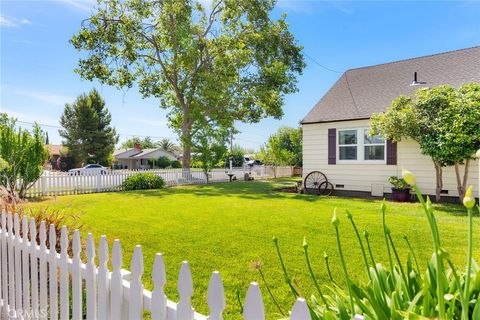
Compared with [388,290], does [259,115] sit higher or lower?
higher

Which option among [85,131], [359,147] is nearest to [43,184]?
[359,147]

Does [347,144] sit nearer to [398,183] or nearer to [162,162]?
[398,183]

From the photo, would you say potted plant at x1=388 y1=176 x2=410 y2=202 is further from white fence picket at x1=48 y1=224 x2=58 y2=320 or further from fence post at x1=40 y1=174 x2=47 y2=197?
fence post at x1=40 y1=174 x2=47 y2=197

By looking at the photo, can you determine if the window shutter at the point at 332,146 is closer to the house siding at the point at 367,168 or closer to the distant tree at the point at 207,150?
the house siding at the point at 367,168

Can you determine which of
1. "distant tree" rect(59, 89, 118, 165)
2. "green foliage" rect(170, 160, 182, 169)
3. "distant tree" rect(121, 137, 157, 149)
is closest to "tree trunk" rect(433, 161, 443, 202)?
"distant tree" rect(59, 89, 118, 165)

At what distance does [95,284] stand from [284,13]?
2064 centimetres

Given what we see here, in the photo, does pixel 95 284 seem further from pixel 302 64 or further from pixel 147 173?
pixel 302 64

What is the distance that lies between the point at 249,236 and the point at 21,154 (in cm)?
897

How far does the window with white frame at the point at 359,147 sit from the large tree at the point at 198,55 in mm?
7511

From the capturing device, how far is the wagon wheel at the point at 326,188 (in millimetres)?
11867

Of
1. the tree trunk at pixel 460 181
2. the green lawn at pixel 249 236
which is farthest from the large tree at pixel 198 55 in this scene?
the green lawn at pixel 249 236

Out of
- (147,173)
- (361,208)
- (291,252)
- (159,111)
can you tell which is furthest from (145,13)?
(291,252)

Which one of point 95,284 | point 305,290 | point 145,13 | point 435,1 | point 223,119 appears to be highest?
point 145,13

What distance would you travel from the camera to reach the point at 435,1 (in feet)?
30.9
